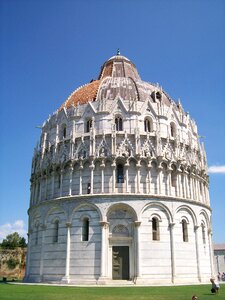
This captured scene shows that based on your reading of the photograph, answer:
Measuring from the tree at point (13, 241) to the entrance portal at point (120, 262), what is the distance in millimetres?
58426

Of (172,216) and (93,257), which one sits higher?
(172,216)

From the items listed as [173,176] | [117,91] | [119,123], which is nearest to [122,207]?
[173,176]

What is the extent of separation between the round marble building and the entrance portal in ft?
0.30

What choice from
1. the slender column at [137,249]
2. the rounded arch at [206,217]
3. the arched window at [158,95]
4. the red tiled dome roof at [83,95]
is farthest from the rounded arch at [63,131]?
the rounded arch at [206,217]

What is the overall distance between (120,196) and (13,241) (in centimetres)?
6266

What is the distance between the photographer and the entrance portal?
31.3m

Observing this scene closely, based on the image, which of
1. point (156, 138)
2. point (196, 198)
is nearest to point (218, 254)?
point (196, 198)

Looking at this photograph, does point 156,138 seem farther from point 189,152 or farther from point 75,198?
point 75,198

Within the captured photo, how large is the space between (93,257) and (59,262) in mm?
3937

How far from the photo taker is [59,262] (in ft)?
108

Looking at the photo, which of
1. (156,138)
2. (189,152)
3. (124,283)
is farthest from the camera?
(189,152)

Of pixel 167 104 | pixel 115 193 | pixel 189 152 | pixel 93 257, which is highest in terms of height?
pixel 167 104

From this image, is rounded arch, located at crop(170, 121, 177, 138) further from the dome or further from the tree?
the tree

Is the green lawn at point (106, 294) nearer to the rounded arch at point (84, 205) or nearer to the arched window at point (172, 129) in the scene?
the rounded arch at point (84, 205)
